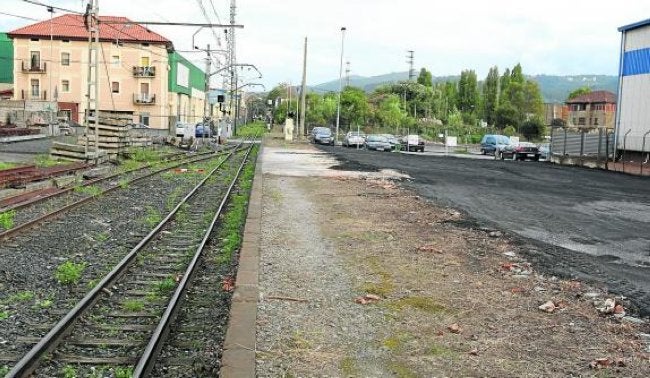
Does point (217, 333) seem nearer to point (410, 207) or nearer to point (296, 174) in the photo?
point (410, 207)

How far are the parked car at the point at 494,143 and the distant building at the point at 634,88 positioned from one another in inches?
438

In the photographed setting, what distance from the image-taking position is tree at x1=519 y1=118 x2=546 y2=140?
86250 mm

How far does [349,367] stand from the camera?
5.45 m

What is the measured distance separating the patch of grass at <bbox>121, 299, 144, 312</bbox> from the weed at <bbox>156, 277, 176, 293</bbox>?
60 cm

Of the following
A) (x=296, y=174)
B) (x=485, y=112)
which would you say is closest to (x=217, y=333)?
(x=296, y=174)

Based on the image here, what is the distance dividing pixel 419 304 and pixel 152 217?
25.6 ft

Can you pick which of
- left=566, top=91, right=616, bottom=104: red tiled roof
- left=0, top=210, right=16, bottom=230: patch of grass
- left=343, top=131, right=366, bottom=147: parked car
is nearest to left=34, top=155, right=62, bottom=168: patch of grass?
left=0, top=210, right=16, bottom=230: patch of grass

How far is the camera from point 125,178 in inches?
A: 878

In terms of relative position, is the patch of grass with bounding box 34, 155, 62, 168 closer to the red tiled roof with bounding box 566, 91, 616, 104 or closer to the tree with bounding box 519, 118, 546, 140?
the tree with bounding box 519, 118, 546, 140

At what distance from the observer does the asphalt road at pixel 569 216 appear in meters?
9.41

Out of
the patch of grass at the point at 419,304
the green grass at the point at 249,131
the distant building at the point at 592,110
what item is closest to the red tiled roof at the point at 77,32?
the green grass at the point at 249,131

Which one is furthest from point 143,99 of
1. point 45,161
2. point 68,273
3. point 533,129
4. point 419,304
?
point 419,304

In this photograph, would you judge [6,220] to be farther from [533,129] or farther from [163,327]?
[533,129]

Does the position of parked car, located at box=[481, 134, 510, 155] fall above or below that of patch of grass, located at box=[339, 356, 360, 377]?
above
